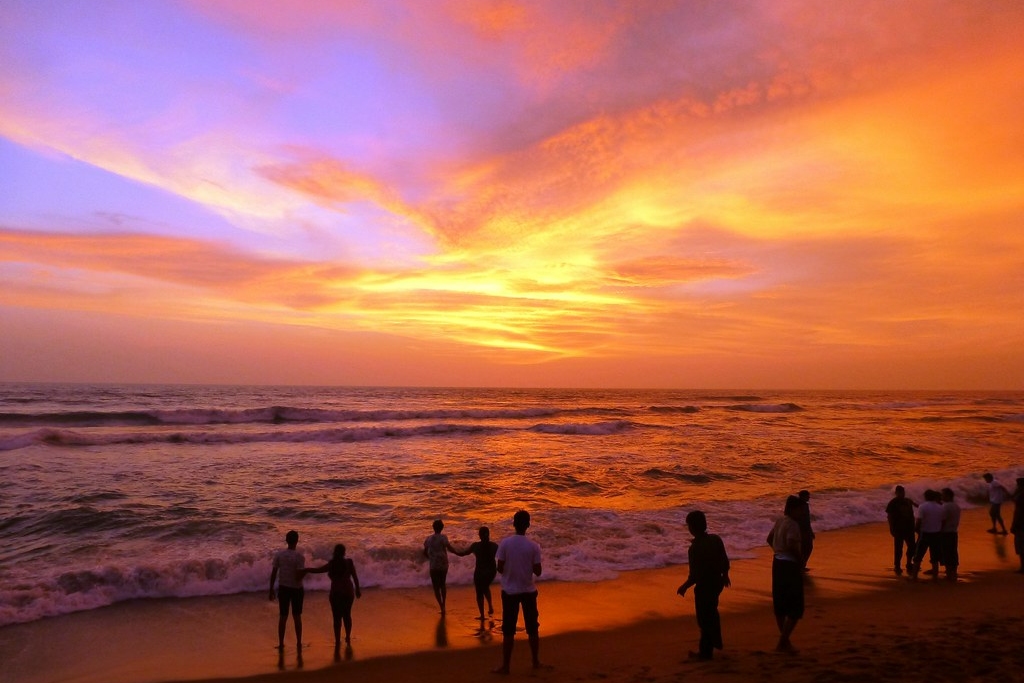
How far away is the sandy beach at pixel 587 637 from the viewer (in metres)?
7.64

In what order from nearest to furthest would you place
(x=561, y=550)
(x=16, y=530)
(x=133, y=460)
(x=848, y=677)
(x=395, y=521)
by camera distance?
(x=848, y=677)
(x=561, y=550)
(x=16, y=530)
(x=395, y=521)
(x=133, y=460)

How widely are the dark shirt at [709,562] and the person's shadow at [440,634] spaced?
3.94 meters

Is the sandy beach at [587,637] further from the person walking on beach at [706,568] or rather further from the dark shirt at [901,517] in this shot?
the dark shirt at [901,517]

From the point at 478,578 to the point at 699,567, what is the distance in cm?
397

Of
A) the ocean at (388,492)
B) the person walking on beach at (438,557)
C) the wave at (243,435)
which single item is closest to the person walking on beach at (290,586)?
the person walking on beach at (438,557)

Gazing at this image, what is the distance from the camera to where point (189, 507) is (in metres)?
18.3

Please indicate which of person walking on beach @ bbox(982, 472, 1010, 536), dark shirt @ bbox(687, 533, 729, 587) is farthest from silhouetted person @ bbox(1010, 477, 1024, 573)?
dark shirt @ bbox(687, 533, 729, 587)

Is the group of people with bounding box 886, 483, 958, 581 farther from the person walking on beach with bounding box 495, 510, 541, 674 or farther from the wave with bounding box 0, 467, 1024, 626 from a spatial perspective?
the person walking on beach with bounding box 495, 510, 541, 674

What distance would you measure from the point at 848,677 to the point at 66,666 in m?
9.78

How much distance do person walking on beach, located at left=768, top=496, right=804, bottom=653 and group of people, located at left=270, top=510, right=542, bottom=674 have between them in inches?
116

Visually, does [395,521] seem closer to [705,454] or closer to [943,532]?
[943,532]

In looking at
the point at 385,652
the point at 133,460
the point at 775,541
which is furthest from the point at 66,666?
the point at 133,460

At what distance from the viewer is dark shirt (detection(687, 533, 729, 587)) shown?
7508 mm

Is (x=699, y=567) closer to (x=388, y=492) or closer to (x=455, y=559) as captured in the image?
(x=455, y=559)
